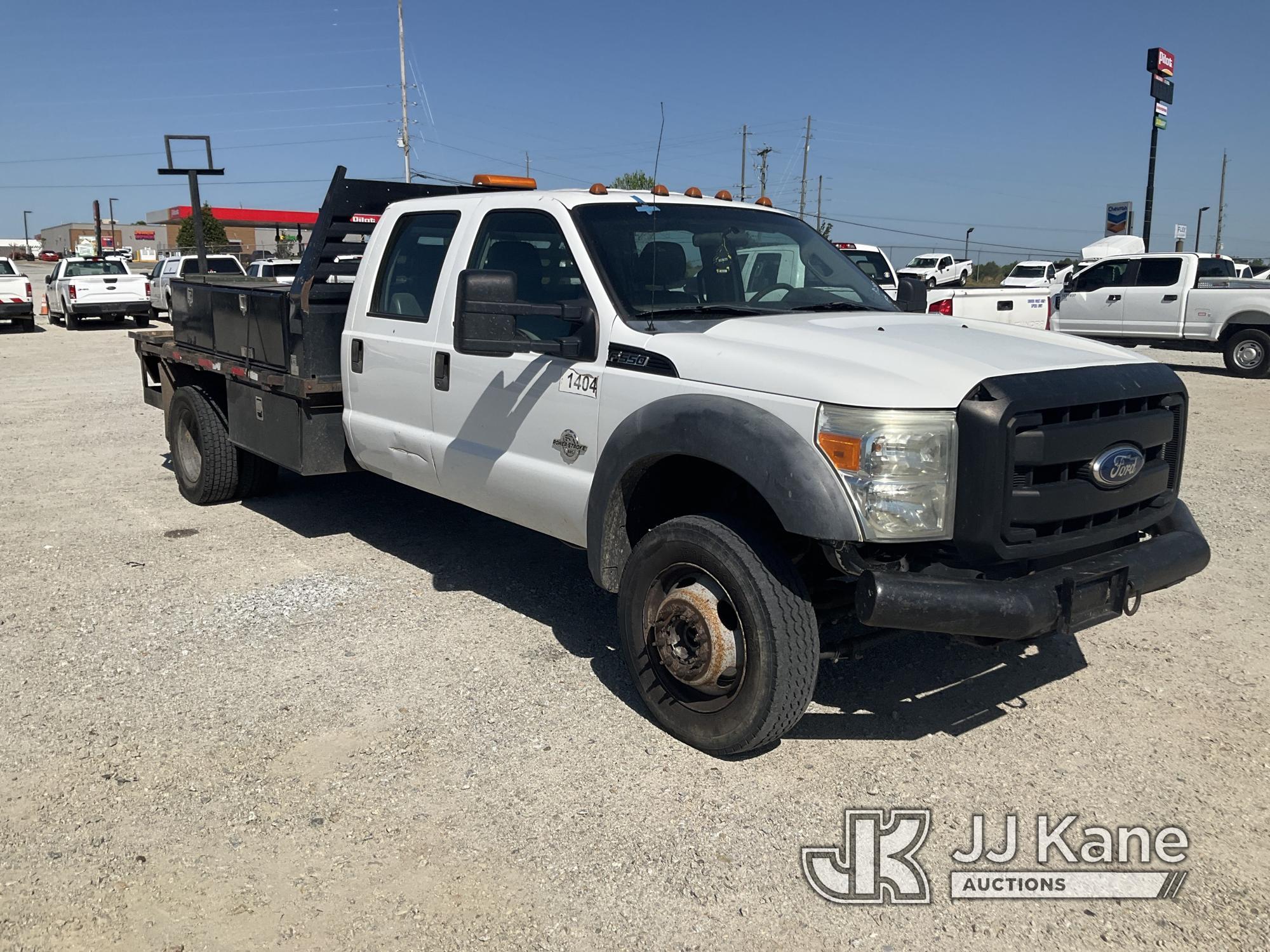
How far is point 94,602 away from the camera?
548 centimetres

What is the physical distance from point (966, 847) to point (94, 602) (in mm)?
4354

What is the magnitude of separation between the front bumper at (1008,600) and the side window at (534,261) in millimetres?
1763

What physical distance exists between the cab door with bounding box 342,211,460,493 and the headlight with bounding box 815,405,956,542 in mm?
2454

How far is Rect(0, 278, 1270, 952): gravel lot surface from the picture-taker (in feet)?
9.87

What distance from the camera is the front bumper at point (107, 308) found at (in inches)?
956

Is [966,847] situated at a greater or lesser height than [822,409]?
lesser

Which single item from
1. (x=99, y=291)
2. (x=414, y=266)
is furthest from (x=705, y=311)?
(x=99, y=291)

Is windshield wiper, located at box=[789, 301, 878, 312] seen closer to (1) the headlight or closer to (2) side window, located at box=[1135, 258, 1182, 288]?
(1) the headlight

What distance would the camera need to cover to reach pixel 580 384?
4352 mm

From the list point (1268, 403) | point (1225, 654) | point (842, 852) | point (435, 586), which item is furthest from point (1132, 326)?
point (842, 852)

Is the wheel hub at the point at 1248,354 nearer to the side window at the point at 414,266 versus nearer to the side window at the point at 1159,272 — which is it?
the side window at the point at 1159,272

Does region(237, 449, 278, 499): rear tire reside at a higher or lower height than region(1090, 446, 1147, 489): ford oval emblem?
lower

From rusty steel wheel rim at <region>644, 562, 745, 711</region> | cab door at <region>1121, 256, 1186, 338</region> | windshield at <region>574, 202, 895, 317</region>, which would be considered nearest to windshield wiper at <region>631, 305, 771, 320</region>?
windshield at <region>574, 202, 895, 317</region>

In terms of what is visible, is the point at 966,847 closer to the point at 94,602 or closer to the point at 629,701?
the point at 629,701
